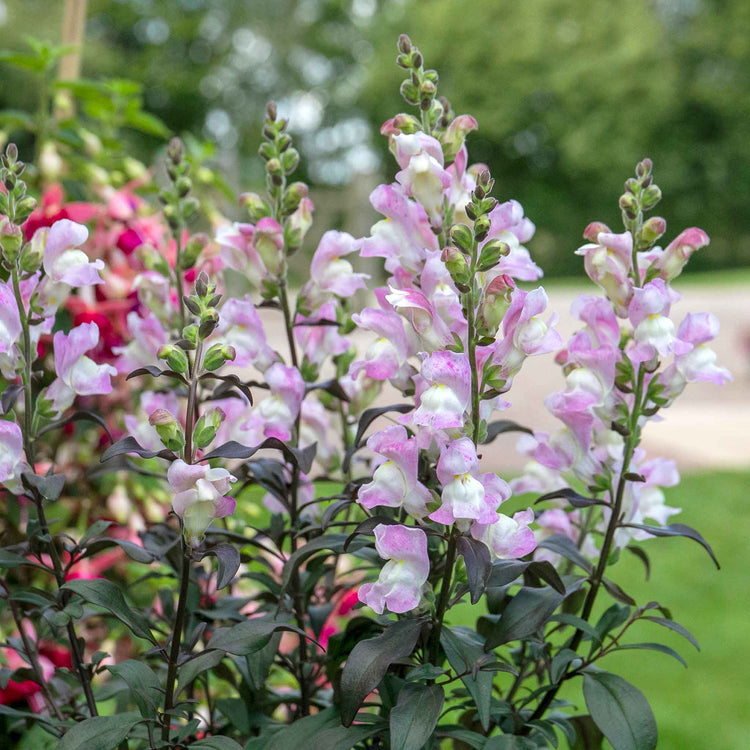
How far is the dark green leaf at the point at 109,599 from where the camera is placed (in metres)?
0.76

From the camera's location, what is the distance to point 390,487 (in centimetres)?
75

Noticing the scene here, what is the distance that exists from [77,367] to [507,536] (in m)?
0.41

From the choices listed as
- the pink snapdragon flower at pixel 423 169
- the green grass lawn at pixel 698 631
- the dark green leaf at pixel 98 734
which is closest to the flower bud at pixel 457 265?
the pink snapdragon flower at pixel 423 169

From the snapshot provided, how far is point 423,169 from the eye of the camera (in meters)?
0.79

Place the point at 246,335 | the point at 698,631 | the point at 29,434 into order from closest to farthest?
the point at 29,434 < the point at 246,335 < the point at 698,631

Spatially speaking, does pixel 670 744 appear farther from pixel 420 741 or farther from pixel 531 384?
pixel 531 384

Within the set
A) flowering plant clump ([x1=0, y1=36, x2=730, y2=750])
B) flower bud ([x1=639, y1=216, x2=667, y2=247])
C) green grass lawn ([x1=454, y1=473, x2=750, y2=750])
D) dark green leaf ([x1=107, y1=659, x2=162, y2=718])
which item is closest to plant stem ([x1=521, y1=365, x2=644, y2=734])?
flowering plant clump ([x1=0, y1=36, x2=730, y2=750])

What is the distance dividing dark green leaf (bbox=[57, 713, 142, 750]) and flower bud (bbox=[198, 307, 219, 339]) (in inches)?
11.9

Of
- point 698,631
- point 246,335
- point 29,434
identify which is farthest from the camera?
point 698,631

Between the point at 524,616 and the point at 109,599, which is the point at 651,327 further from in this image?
the point at 109,599

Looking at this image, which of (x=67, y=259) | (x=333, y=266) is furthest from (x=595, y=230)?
(x=67, y=259)

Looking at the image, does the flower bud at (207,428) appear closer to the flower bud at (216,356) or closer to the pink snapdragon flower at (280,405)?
the flower bud at (216,356)

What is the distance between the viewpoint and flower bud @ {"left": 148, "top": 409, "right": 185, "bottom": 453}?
72cm

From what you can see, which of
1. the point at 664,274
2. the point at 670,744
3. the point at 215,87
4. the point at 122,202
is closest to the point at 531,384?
the point at 670,744
